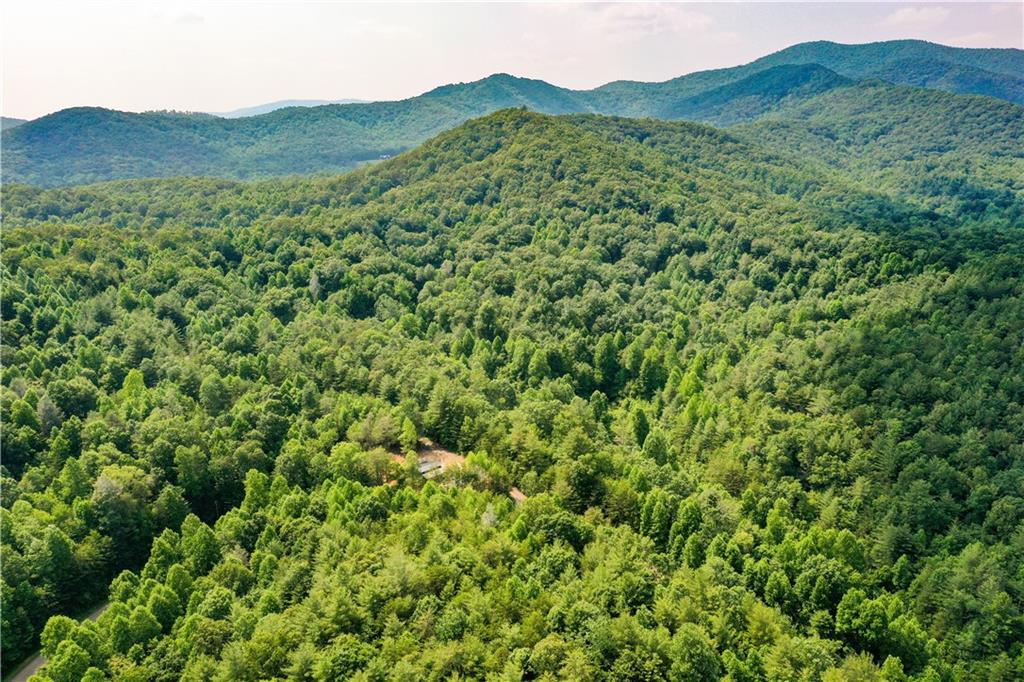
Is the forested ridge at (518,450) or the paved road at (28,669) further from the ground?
the forested ridge at (518,450)

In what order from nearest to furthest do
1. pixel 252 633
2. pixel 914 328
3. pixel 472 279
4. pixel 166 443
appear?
pixel 252 633, pixel 166 443, pixel 914 328, pixel 472 279

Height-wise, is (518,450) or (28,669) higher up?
(518,450)

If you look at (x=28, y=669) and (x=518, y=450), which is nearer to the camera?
(x=28, y=669)

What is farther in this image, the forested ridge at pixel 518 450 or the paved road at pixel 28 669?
the paved road at pixel 28 669

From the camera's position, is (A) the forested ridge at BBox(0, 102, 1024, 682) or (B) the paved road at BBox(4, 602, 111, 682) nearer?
(A) the forested ridge at BBox(0, 102, 1024, 682)

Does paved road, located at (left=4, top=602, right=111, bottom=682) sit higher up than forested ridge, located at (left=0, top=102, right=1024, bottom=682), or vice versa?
forested ridge, located at (left=0, top=102, right=1024, bottom=682)

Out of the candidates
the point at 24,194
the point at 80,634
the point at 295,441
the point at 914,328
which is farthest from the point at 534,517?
the point at 24,194

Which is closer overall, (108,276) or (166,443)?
(166,443)

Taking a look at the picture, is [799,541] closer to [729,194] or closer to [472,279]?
[472,279]
